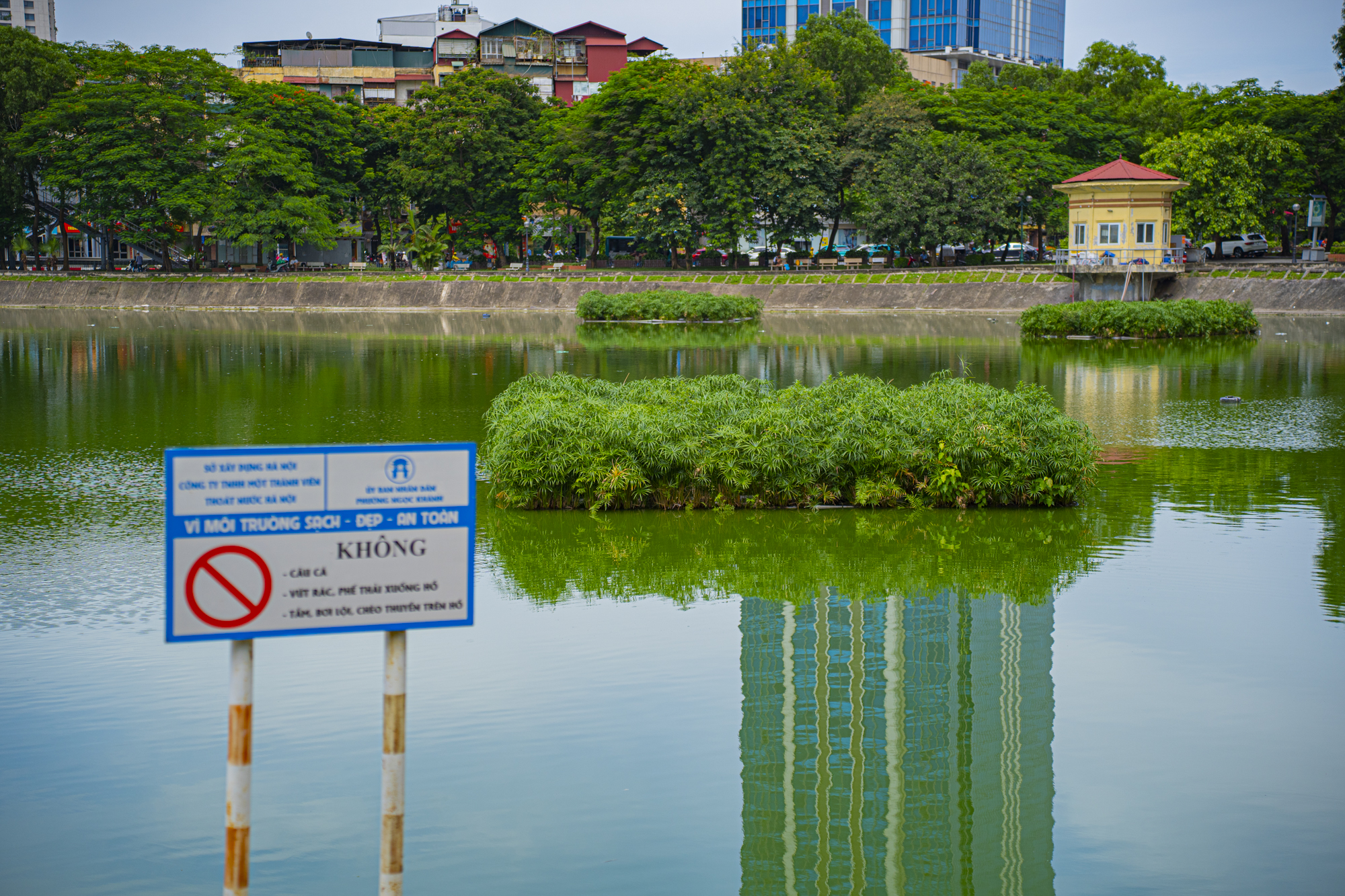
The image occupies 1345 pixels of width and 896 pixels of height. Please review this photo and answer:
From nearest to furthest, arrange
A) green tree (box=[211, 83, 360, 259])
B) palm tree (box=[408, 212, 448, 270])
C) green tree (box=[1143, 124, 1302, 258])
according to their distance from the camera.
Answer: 1. green tree (box=[1143, 124, 1302, 258])
2. green tree (box=[211, 83, 360, 259])
3. palm tree (box=[408, 212, 448, 270])

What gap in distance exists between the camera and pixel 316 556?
3777 mm

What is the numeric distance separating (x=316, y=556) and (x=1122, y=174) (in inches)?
1896

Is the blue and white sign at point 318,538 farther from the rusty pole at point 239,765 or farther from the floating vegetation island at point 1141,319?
the floating vegetation island at point 1141,319

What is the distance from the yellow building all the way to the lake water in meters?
32.6

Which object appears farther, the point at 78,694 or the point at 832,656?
the point at 832,656

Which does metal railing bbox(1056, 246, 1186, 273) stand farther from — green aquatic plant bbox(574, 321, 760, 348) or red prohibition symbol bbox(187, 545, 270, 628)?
red prohibition symbol bbox(187, 545, 270, 628)

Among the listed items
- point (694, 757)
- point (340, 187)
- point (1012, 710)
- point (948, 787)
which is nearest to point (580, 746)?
point (694, 757)

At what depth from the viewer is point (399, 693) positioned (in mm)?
3807

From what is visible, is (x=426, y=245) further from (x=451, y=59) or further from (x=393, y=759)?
(x=393, y=759)

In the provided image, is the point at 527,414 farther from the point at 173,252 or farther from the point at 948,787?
the point at 173,252

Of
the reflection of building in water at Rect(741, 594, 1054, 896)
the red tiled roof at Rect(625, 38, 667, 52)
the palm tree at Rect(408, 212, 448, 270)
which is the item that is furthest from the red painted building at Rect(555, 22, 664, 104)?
the reflection of building in water at Rect(741, 594, 1054, 896)

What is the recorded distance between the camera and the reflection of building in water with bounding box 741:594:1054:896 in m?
6.17

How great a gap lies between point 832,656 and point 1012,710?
→ 1.41 m

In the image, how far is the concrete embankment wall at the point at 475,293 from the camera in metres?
48.3
